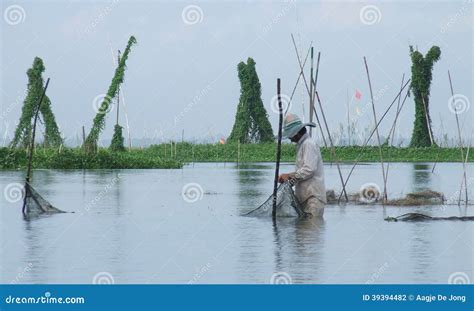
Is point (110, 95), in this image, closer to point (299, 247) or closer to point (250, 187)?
point (250, 187)

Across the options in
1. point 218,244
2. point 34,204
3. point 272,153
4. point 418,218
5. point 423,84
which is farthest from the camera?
point 423,84

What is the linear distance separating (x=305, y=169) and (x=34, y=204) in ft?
14.5

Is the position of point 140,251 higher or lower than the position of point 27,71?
lower

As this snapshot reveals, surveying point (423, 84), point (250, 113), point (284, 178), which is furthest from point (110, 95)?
point (284, 178)

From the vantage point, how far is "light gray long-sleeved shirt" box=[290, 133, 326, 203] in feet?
37.1

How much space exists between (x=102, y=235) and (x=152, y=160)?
2145cm

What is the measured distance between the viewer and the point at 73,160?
3153 cm

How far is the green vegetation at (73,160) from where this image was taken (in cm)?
3059

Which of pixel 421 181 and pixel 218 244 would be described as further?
pixel 421 181

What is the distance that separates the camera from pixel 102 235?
11.8 meters

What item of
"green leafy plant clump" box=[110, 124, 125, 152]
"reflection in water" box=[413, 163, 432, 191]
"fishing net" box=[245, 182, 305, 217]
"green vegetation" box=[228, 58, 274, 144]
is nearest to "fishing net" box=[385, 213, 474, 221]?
"fishing net" box=[245, 182, 305, 217]
